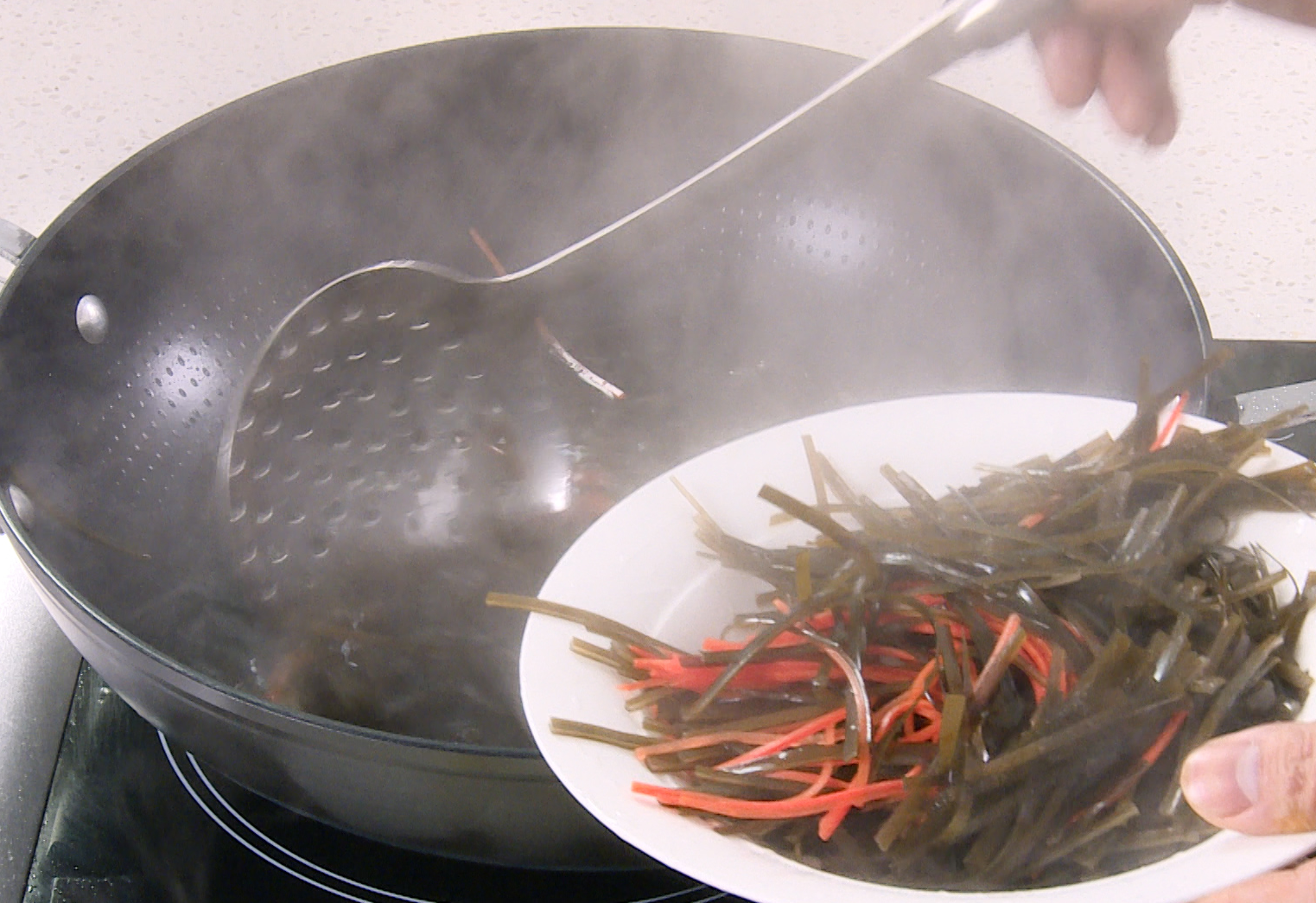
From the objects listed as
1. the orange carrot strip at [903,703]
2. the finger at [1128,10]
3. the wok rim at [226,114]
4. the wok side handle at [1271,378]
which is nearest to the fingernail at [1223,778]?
the orange carrot strip at [903,703]

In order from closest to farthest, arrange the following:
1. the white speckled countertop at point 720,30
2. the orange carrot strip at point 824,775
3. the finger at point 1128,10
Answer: the orange carrot strip at point 824,775 < the finger at point 1128,10 < the white speckled countertop at point 720,30

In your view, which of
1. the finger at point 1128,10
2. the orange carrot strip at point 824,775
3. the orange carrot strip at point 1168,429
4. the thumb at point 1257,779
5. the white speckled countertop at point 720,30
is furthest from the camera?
the white speckled countertop at point 720,30

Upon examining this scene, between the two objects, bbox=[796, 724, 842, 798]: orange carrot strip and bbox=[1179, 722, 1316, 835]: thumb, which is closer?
bbox=[1179, 722, 1316, 835]: thumb

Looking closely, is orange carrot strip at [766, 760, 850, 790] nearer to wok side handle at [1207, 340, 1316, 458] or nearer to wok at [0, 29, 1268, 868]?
wok at [0, 29, 1268, 868]

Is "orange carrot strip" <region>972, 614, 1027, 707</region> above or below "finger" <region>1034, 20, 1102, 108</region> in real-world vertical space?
below

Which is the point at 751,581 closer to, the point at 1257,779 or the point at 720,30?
the point at 1257,779


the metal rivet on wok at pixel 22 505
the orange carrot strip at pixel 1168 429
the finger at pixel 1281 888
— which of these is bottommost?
the finger at pixel 1281 888

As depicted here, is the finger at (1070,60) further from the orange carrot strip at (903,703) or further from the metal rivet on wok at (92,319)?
the metal rivet on wok at (92,319)

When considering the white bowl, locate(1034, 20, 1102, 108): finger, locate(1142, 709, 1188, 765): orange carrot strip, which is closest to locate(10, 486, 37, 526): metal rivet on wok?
the white bowl

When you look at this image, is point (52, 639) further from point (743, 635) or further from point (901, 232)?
point (901, 232)
